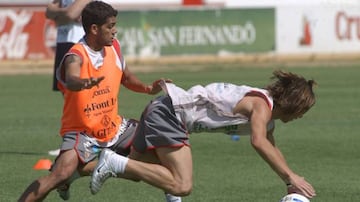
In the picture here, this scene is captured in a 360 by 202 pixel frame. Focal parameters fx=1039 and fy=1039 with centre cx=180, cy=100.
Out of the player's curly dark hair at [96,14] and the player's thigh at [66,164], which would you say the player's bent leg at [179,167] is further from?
the player's curly dark hair at [96,14]

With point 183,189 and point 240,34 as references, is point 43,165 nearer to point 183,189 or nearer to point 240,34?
point 183,189

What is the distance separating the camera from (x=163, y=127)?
8352mm

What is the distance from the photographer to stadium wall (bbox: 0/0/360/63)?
3616cm

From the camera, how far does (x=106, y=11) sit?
8430 mm

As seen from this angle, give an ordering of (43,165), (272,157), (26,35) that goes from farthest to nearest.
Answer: (26,35), (43,165), (272,157)

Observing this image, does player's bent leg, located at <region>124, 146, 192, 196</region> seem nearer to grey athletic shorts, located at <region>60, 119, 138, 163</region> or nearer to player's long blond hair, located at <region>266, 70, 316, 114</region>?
grey athletic shorts, located at <region>60, 119, 138, 163</region>

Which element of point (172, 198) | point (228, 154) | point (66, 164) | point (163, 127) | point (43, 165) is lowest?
point (228, 154)

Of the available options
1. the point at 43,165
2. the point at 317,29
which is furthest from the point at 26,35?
the point at 43,165

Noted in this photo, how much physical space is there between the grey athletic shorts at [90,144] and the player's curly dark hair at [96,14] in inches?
34.8

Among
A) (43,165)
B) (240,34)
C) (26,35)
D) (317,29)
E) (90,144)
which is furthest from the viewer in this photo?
(317,29)

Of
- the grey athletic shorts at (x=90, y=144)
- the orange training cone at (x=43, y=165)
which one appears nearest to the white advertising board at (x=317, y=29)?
the orange training cone at (x=43, y=165)

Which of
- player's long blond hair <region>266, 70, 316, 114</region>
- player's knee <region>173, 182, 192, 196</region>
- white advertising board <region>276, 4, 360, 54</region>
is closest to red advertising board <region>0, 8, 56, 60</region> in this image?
white advertising board <region>276, 4, 360, 54</region>

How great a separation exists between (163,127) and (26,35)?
26.8m

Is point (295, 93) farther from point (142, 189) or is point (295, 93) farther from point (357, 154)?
point (357, 154)
